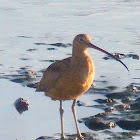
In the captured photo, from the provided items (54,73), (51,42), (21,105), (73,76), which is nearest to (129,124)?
(73,76)

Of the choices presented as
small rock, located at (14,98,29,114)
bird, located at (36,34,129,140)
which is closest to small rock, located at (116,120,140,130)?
bird, located at (36,34,129,140)

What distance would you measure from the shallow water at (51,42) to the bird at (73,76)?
2.14 feet

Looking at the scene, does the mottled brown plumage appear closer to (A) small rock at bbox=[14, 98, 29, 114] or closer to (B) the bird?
(B) the bird

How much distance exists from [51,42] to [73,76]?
8074mm

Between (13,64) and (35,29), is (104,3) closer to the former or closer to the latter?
(35,29)

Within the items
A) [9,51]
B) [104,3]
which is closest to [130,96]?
[9,51]

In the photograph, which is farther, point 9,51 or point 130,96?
point 9,51

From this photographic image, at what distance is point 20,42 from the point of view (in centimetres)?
1861

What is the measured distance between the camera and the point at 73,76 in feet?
35.0

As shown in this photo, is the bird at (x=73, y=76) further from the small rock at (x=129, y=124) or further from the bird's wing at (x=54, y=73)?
the small rock at (x=129, y=124)

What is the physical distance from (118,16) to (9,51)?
6371 mm

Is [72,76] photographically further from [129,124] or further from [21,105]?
[21,105]

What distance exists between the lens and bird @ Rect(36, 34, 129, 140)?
1066cm

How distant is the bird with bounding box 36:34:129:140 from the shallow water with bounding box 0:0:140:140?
65 centimetres
